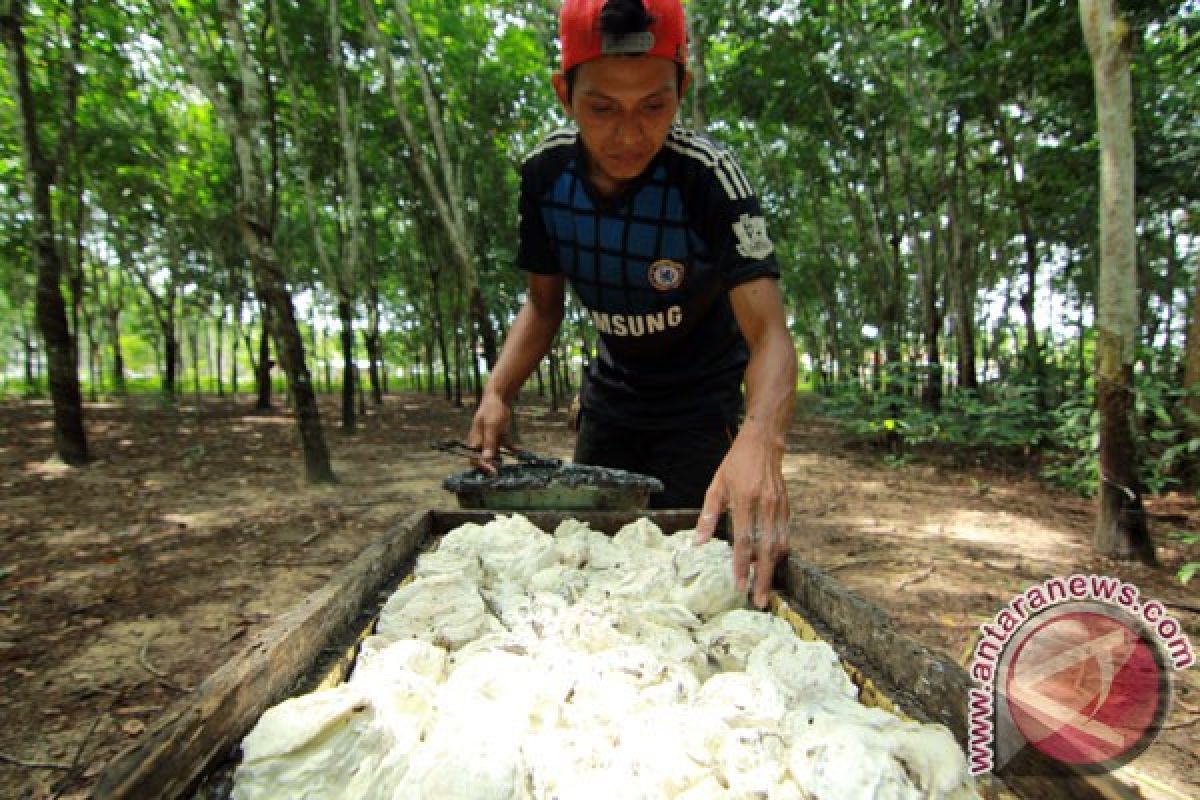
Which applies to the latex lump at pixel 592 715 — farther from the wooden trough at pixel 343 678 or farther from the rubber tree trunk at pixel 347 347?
the rubber tree trunk at pixel 347 347

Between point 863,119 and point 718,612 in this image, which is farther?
point 863,119

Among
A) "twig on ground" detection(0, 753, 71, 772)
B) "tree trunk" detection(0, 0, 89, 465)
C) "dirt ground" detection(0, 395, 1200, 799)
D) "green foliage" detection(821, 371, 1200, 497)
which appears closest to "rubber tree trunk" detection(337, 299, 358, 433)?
"dirt ground" detection(0, 395, 1200, 799)

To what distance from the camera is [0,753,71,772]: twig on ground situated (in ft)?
7.00

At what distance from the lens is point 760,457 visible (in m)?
1.46

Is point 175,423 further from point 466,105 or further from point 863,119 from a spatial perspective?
point 863,119

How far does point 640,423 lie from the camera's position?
98.0 inches

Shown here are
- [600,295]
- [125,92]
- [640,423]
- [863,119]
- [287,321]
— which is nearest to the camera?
[600,295]

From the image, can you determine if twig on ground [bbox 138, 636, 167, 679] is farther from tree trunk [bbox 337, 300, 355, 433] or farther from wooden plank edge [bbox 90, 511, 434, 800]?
tree trunk [bbox 337, 300, 355, 433]

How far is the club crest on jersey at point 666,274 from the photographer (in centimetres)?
207

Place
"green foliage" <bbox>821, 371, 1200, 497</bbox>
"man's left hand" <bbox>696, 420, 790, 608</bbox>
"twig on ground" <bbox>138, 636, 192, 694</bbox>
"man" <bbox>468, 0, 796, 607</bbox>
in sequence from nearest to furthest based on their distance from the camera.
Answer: "man's left hand" <bbox>696, 420, 790, 608</bbox>
"man" <bbox>468, 0, 796, 607</bbox>
"twig on ground" <bbox>138, 636, 192, 694</bbox>
"green foliage" <bbox>821, 371, 1200, 497</bbox>

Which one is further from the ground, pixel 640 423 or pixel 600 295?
pixel 600 295

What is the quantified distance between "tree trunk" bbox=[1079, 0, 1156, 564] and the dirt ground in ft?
3.34

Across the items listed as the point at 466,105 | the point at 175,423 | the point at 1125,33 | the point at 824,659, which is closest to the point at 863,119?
the point at 1125,33

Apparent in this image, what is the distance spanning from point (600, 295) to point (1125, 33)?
3634 mm
